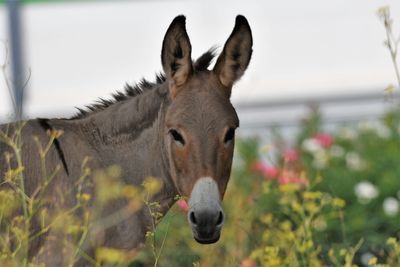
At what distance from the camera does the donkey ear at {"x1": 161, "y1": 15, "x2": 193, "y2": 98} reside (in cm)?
660

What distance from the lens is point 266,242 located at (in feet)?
27.2

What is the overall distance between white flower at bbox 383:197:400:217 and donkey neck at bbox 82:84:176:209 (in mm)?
3343

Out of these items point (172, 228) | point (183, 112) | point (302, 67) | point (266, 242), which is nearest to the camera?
point (183, 112)

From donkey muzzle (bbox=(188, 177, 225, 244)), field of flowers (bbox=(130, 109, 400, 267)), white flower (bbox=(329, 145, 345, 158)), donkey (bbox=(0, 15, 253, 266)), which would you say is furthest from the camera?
white flower (bbox=(329, 145, 345, 158))

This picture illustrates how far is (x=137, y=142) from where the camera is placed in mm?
6824

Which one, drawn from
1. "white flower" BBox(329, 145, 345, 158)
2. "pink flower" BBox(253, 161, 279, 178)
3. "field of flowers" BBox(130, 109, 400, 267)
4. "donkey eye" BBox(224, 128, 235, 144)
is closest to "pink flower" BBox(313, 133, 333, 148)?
"field of flowers" BBox(130, 109, 400, 267)

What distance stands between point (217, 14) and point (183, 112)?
13.6 meters

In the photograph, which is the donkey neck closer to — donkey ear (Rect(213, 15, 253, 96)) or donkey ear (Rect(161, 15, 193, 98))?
donkey ear (Rect(161, 15, 193, 98))

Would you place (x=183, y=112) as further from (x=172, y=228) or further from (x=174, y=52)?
(x=172, y=228)

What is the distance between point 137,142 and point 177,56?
0.55m

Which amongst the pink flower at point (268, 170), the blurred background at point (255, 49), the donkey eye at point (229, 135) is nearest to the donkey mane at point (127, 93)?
the donkey eye at point (229, 135)

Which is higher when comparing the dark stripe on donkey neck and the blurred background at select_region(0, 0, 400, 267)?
the dark stripe on donkey neck

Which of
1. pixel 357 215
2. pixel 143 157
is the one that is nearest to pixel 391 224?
pixel 357 215

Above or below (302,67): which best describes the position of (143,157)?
above
